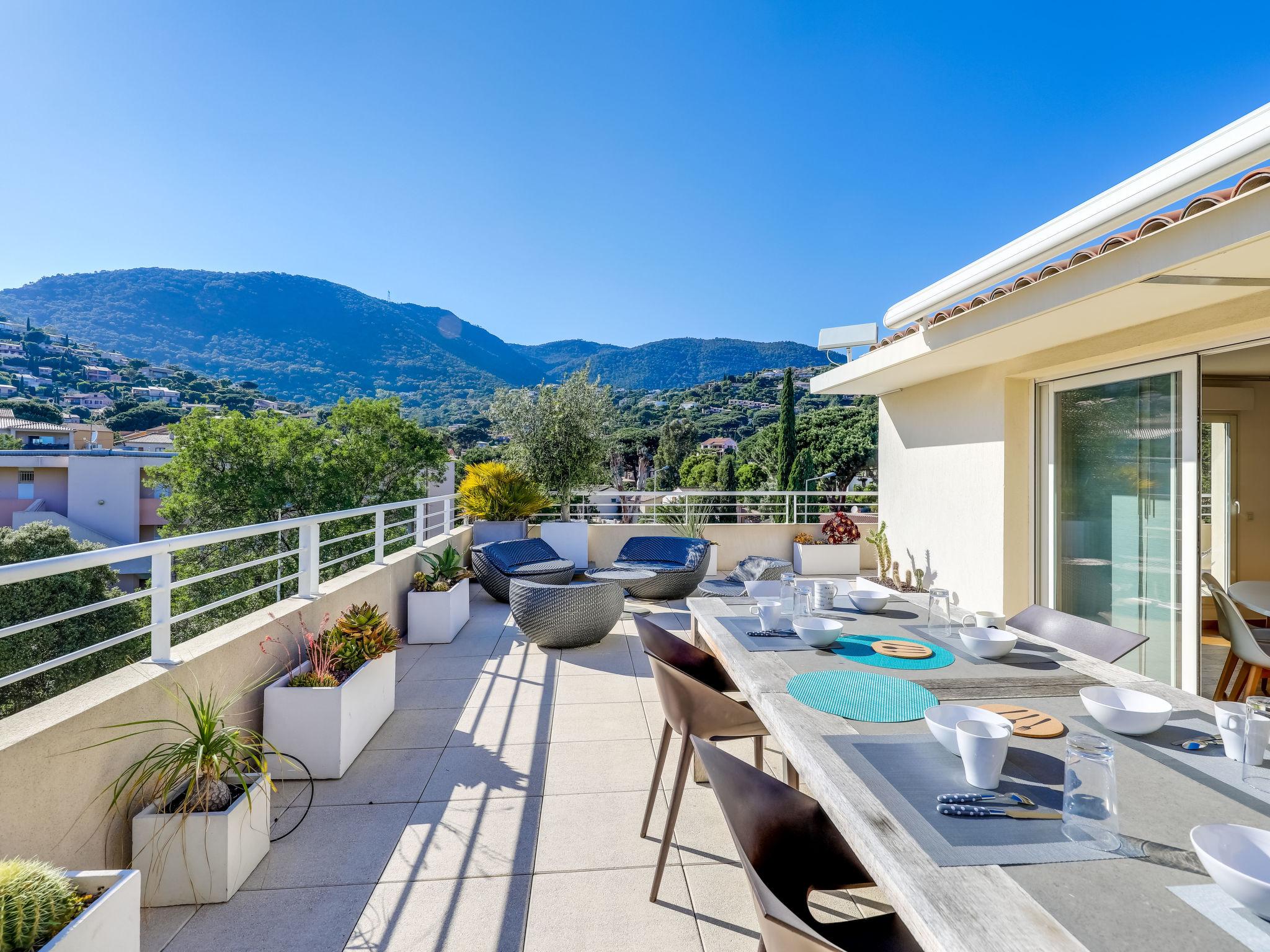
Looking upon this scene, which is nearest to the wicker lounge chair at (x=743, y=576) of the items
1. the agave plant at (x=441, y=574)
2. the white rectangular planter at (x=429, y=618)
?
the agave plant at (x=441, y=574)

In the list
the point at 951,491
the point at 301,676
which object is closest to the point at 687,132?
the point at 951,491

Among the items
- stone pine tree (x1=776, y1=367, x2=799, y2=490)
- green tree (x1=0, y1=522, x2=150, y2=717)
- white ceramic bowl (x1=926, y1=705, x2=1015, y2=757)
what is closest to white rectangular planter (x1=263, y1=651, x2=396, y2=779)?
white ceramic bowl (x1=926, y1=705, x2=1015, y2=757)

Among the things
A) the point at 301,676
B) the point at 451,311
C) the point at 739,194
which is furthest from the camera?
the point at 451,311

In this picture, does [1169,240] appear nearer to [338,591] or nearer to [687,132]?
[338,591]

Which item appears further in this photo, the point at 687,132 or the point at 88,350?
the point at 88,350

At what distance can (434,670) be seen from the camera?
4.44 meters

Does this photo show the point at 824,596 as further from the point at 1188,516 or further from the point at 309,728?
the point at 309,728

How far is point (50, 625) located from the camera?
1421cm

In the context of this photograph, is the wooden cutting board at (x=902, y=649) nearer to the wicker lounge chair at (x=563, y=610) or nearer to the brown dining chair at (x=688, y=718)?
the brown dining chair at (x=688, y=718)

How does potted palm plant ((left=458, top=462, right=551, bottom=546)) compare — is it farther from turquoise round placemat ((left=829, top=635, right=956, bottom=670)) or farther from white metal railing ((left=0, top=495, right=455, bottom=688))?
turquoise round placemat ((left=829, top=635, right=956, bottom=670))

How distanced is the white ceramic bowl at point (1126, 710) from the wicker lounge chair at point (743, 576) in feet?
14.7

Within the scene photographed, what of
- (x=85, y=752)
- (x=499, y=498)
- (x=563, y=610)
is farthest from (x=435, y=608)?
(x=499, y=498)

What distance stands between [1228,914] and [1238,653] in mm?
3399

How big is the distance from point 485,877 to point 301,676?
4.76 feet
